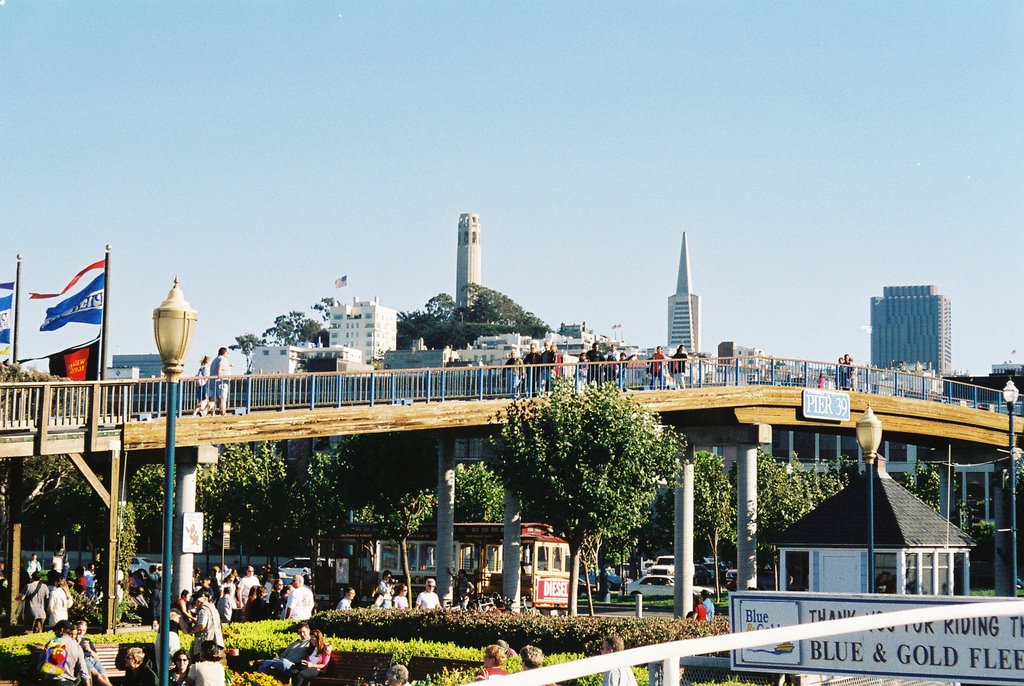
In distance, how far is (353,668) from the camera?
2088 cm

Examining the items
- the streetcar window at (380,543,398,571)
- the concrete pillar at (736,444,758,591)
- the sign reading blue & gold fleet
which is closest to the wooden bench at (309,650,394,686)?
the concrete pillar at (736,444,758,591)

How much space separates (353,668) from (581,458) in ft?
63.2

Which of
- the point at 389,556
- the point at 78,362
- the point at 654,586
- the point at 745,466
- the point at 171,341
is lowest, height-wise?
the point at 654,586

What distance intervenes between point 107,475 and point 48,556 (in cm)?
Answer: 7195

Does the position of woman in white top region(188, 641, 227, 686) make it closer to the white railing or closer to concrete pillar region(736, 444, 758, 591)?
the white railing

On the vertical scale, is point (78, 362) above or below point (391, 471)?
above

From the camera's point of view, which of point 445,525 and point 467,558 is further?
point 467,558

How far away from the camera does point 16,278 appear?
37719mm

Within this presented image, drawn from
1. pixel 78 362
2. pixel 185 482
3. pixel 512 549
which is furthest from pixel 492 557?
pixel 78 362

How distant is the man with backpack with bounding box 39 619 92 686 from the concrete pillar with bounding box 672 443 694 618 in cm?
2779

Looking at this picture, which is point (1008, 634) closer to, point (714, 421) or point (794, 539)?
point (794, 539)

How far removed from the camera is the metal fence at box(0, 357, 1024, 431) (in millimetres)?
28156

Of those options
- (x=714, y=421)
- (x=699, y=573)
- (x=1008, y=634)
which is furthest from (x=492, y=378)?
(x=699, y=573)

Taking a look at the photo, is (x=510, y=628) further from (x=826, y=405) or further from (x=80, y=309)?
(x=826, y=405)
